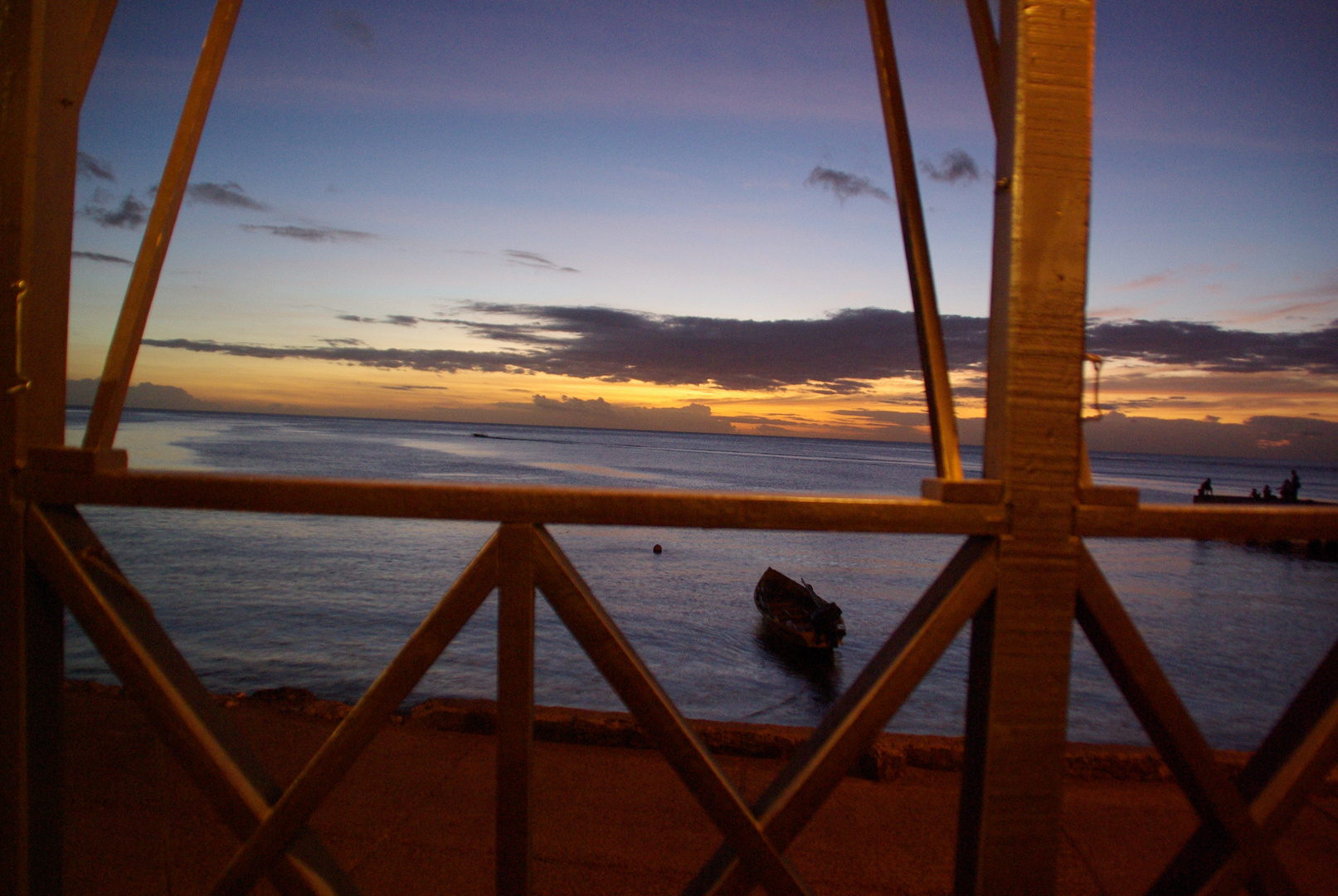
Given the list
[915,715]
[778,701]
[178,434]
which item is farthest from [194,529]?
[178,434]

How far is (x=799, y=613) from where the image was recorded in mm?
15562

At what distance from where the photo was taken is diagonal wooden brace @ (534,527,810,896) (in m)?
1.34

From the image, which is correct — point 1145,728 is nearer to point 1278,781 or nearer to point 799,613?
point 1278,781

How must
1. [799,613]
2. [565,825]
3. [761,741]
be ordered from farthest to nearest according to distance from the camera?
1. [799,613]
2. [761,741]
3. [565,825]

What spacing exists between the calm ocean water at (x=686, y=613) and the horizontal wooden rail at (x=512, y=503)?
9108 mm

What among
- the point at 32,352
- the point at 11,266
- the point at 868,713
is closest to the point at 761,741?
the point at 868,713

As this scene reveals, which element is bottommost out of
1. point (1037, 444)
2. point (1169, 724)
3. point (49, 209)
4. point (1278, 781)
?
point (1278, 781)

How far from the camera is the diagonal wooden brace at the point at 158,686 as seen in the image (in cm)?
137

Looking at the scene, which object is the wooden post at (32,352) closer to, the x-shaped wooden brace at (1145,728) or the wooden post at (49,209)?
the wooden post at (49,209)

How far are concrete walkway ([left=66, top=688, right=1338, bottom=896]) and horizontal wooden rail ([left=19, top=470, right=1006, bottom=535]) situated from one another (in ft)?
7.28

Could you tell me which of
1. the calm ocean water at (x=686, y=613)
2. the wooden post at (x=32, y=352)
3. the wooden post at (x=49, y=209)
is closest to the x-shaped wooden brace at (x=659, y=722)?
the wooden post at (x=32, y=352)

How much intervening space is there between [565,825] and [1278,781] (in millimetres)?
3330

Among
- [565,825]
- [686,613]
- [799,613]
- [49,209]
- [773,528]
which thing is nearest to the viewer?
[773,528]

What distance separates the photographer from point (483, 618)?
1622 cm
